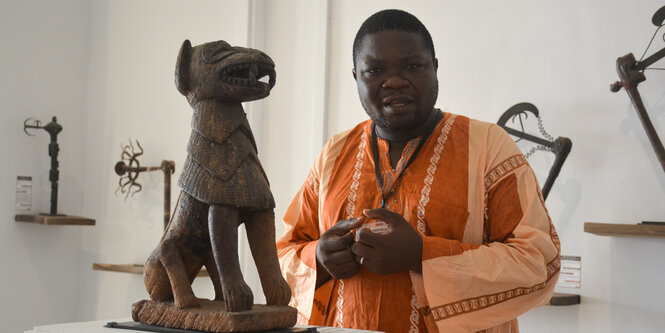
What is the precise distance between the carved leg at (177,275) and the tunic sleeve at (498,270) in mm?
494

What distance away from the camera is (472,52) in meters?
2.86

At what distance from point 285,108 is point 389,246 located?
217cm

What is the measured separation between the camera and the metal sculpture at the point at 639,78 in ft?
7.54

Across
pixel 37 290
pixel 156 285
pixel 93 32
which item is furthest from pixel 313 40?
pixel 156 285

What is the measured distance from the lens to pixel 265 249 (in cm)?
122

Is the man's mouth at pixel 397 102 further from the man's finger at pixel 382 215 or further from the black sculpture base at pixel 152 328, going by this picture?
the black sculpture base at pixel 152 328

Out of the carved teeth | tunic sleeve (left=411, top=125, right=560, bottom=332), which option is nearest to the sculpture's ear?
the carved teeth

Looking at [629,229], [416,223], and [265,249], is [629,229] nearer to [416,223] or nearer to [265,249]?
[416,223]

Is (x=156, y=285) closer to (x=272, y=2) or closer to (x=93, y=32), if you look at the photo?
(x=272, y=2)

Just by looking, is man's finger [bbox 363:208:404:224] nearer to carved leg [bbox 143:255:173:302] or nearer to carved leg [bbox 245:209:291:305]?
carved leg [bbox 245:209:291:305]

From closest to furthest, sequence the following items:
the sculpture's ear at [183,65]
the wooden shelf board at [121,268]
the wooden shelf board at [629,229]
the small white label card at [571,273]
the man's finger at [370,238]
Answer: the sculpture's ear at [183,65] < the man's finger at [370,238] < the wooden shelf board at [629,229] < the small white label card at [571,273] < the wooden shelf board at [121,268]

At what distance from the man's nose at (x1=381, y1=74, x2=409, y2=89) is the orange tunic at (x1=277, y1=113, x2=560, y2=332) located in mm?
209

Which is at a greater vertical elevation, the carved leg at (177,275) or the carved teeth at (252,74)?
the carved teeth at (252,74)

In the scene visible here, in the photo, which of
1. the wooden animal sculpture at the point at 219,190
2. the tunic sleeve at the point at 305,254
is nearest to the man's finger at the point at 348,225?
the tunic sleeve at the point at 305,254
